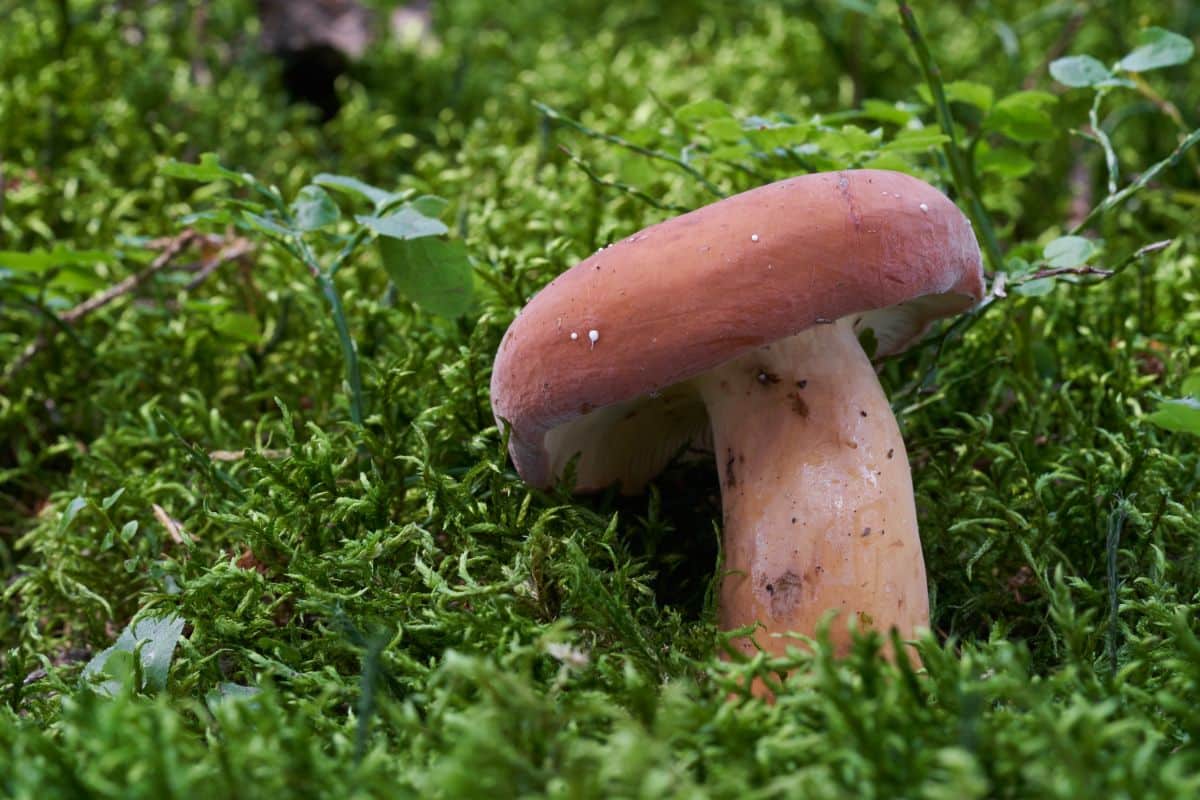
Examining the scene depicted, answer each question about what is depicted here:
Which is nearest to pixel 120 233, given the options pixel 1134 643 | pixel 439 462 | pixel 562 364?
pixel 439 462

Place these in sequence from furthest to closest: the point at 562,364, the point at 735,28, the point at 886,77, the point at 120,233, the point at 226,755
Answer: the point at 735,28 < the point at 886,77 < the point at 120,233 < the point at 562,364 < the point at 226,755

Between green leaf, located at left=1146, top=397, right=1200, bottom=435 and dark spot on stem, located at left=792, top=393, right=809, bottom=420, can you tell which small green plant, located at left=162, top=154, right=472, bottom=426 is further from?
green leaf, located at left=1146, top=397, right=1200, bottom=435

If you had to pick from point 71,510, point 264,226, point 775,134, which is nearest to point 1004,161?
point 775,134

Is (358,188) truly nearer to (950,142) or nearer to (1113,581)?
(950,142)

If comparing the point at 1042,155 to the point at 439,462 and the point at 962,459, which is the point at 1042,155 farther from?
the point at 439,462

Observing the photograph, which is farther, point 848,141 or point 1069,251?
point 848,141

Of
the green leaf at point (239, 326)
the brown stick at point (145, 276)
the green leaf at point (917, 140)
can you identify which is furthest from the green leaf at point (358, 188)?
the green leaf at point (917, 140)
